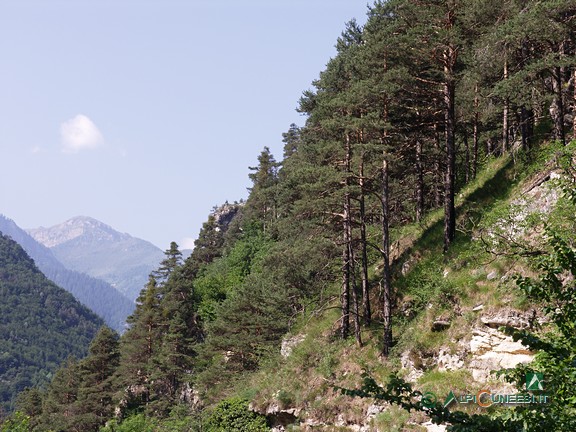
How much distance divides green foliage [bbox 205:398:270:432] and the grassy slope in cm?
65

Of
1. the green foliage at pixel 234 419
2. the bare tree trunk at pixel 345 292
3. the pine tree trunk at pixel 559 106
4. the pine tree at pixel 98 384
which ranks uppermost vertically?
the pine tree trunk at pixel 559 106

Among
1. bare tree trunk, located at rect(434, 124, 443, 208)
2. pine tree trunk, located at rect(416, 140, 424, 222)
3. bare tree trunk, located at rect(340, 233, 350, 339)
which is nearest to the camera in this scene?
bare tree trunk, located at rect(340, 233, 350, 339)

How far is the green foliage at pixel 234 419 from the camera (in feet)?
73.6

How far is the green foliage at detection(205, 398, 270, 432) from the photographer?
73.6 feet

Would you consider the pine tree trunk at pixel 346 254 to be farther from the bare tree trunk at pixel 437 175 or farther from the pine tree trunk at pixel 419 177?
the bare tree trunk at pixel 437 175

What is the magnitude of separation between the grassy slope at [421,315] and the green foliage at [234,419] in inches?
25.7

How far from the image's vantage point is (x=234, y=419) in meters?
23.6

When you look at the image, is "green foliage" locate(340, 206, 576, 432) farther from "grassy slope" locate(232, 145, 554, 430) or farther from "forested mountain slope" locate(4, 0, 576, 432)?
"grassy slope" locate(232, 145, 554, 430)

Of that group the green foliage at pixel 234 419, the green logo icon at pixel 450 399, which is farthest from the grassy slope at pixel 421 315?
the green foliage at pixel 234 419

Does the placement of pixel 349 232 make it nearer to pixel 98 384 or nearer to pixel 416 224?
pixel 416 224

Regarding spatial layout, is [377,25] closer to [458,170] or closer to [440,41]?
[440,41]

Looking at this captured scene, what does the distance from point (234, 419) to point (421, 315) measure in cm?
1137

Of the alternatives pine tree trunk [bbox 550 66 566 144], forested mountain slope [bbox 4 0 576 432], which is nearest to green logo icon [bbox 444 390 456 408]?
forested mountain slope [bbox 4 0 576 432]

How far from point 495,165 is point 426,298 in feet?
27.4
